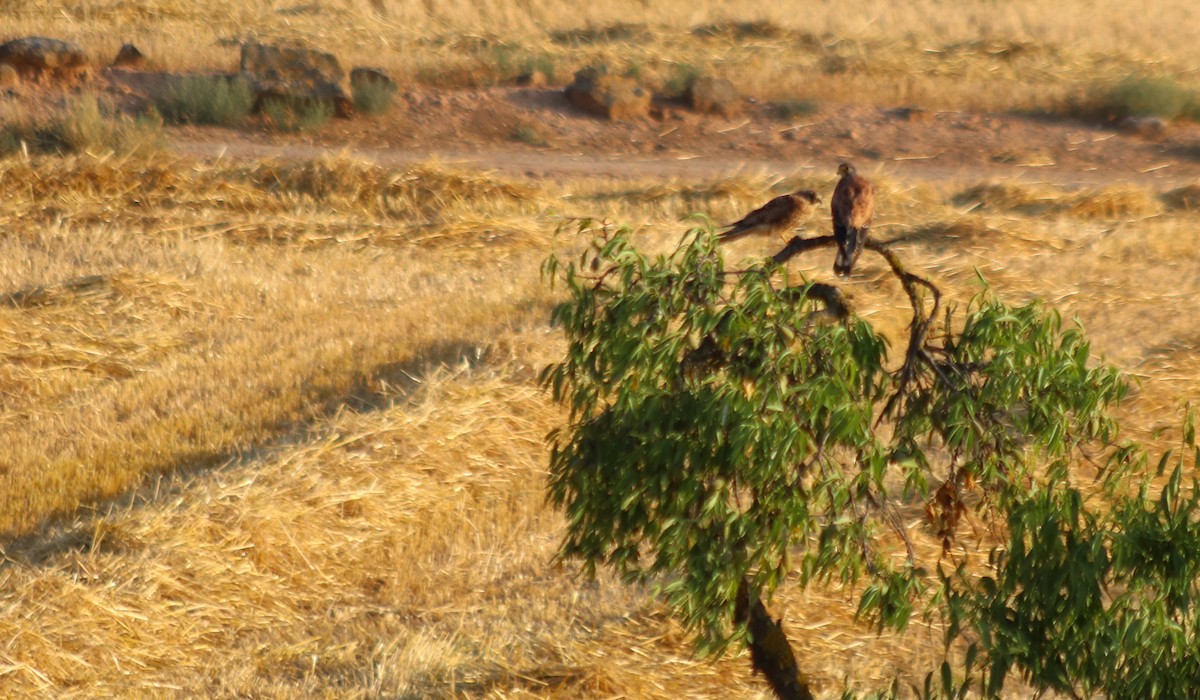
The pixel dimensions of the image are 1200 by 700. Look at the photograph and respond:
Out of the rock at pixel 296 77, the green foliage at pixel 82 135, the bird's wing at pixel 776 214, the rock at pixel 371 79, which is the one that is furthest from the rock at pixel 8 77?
the bird's wing at pixel 776 214

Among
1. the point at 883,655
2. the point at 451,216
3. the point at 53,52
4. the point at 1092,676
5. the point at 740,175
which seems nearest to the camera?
the point at 1092,676

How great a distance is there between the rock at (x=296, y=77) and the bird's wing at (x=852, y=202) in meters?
16.7

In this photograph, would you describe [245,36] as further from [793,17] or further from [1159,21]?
[1159,21]

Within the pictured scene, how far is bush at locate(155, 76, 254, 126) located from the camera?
2048 centimetres

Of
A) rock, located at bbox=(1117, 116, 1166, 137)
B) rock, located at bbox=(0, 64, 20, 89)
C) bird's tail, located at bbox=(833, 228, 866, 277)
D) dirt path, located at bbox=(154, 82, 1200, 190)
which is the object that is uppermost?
bird's tail, located at bbox=(833, 228, 866, 277)

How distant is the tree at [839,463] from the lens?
335 cm

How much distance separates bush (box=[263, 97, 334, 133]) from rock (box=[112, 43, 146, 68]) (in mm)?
4441

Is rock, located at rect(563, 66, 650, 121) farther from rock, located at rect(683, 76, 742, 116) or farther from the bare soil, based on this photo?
rock, located at rect(683, 76, 742, 116)

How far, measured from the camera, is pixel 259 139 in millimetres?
20266

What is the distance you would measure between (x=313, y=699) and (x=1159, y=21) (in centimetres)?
3860

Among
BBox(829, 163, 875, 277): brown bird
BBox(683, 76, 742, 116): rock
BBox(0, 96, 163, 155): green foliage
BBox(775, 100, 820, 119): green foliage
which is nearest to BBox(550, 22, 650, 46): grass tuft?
BBox(683, 76, 742, 116): rock

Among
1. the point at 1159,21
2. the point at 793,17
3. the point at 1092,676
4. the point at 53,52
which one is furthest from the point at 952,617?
the point at 1159,21

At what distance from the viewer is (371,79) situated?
22109 mm

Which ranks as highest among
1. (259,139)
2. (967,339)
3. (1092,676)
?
(967,339)
